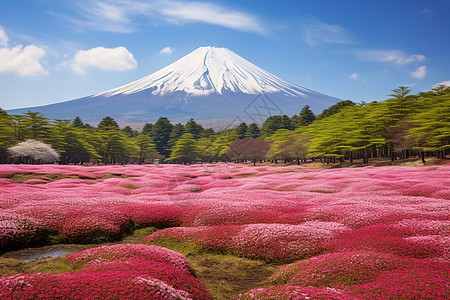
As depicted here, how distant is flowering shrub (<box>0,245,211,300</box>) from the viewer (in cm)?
548

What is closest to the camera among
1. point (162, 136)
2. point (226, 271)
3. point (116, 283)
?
point (116, 283)

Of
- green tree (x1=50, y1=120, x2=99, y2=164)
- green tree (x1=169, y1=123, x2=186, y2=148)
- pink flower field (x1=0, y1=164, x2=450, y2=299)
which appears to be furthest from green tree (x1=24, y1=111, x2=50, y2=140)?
pink flower field (x1=0, y1=164, x2=450, y2=299)

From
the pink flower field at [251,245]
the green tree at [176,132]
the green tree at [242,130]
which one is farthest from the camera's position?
the green tree at [176,132]

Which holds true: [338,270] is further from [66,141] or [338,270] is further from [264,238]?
[66,141]

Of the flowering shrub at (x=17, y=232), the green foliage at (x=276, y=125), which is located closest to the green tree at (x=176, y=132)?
the green foliage at (x=276, y=125)

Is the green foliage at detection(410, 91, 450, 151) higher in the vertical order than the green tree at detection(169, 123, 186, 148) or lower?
lower

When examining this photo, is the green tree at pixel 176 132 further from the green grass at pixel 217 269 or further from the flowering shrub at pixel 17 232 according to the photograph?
the green grass at pixel 217 269

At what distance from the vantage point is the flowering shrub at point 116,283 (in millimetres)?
5477

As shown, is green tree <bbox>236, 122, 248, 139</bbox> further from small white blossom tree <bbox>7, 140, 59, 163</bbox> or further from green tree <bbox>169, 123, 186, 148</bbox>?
small white blossom tree <bbox>7, 140, 59, 163</bbox>

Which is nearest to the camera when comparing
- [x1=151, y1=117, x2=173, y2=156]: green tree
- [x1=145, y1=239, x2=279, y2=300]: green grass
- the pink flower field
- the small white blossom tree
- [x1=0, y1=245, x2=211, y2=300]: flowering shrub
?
[x1=0, y1=245, x2=211, y2=300]: flowering shrub

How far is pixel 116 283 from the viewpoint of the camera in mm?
5812

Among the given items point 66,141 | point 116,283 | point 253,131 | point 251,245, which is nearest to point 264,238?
point 251,245

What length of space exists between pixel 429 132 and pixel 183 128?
108510 mm

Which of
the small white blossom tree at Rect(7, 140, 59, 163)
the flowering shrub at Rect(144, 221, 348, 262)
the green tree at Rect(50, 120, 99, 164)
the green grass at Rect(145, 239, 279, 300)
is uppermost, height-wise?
the green tree at Rect(50, 120, 99, 164)
